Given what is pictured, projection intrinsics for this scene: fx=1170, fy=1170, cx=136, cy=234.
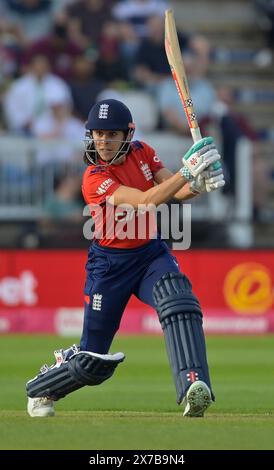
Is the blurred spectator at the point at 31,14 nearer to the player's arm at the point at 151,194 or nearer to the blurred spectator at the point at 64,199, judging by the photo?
the blurred spectator at the point at 64,199

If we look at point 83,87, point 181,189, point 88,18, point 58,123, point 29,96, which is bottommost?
point 181,189

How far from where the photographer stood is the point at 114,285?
Answer: 5977mm

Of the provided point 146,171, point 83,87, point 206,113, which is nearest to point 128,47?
point 83,87

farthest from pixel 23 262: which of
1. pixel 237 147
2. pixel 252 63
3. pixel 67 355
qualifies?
pixel 67 355

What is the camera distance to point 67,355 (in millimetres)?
6141

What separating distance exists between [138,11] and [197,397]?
11036mm

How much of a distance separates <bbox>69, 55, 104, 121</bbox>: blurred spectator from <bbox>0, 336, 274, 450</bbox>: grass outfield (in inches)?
147

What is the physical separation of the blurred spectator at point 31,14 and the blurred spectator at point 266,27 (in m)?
3.07

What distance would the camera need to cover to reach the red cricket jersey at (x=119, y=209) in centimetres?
598

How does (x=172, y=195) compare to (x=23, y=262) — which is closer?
(x=172, y=195)

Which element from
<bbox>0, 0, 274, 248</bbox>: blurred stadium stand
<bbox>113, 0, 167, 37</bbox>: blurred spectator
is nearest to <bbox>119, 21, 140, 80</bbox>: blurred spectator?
<bbox>113, 0, 167, 37</bbox>: blurred spectator

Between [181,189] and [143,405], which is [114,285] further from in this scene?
[143,405]

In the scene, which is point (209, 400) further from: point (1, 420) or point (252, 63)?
point (252, 63)

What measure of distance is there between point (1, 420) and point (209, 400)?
105 cm
